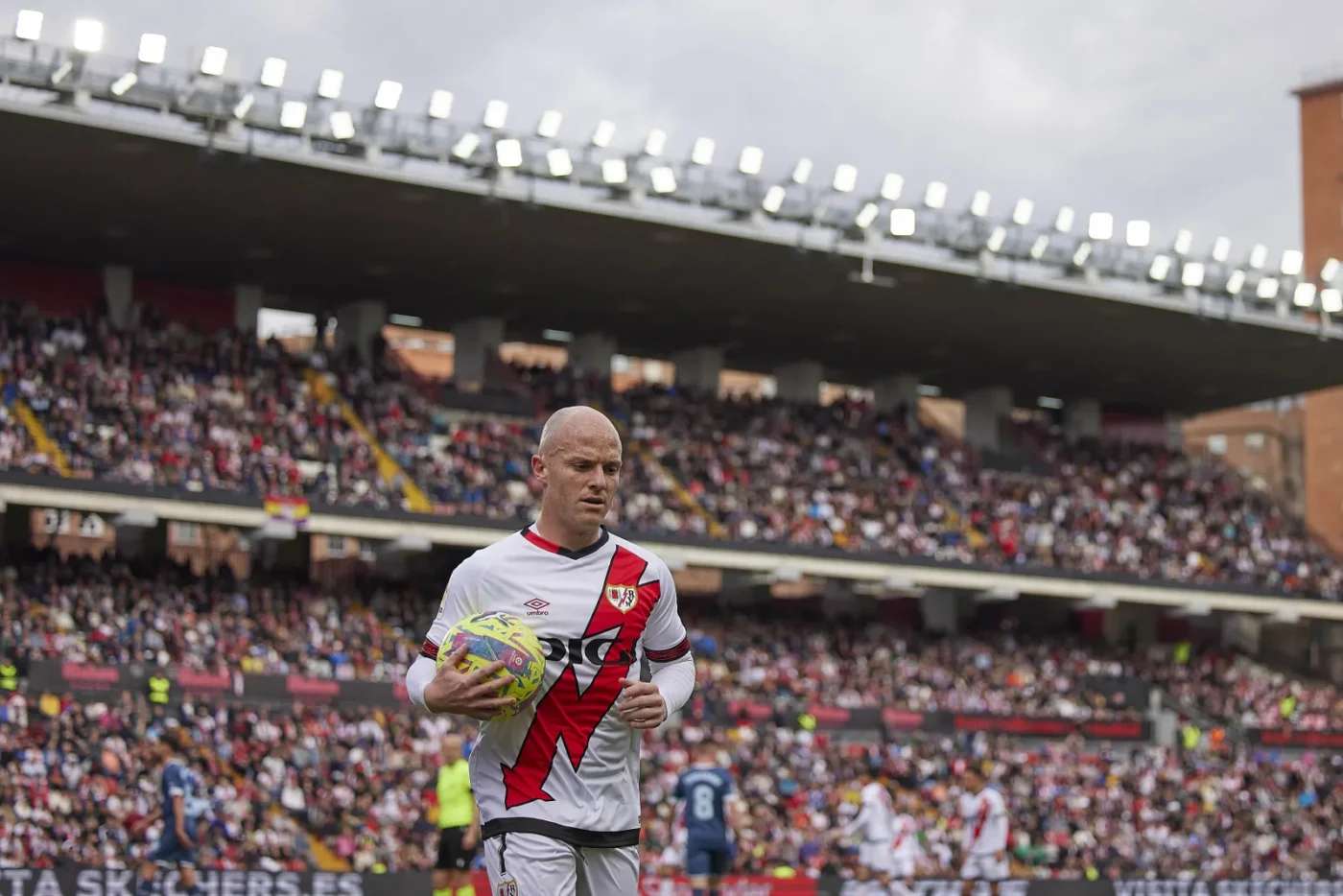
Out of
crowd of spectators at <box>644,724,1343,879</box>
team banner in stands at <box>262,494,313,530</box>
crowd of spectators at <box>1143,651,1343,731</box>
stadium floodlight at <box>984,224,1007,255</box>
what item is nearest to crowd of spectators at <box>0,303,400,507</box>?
team banner in stands at <box>262,494,313,530</box>

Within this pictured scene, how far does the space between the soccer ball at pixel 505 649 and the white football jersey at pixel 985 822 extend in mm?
13922

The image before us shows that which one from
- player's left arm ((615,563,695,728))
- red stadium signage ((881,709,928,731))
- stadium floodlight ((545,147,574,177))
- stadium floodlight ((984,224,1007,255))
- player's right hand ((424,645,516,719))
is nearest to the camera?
player's right hand ((424,645,516,719))

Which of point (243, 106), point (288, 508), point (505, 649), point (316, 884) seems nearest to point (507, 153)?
point (243, 106)

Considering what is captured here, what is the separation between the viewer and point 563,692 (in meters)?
7.20

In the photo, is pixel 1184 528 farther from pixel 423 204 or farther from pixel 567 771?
pixel 567 771

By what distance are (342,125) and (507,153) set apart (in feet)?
11.3

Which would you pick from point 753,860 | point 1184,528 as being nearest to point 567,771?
point 753,860

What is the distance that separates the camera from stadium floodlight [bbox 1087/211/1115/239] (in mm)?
46219

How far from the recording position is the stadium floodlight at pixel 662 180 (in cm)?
4009

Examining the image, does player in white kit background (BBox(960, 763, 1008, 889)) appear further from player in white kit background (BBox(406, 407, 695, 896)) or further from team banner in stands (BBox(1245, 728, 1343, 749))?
team banner in stands (BBox(1245, 728, 1343, 749))

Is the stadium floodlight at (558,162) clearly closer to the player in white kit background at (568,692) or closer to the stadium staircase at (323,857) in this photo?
the stadium staircase at (323,857)

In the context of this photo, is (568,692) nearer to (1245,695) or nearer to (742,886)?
(742,886)

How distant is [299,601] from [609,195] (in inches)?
416

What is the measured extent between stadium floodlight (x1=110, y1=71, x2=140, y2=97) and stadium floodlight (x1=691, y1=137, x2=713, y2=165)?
39.6 feet
